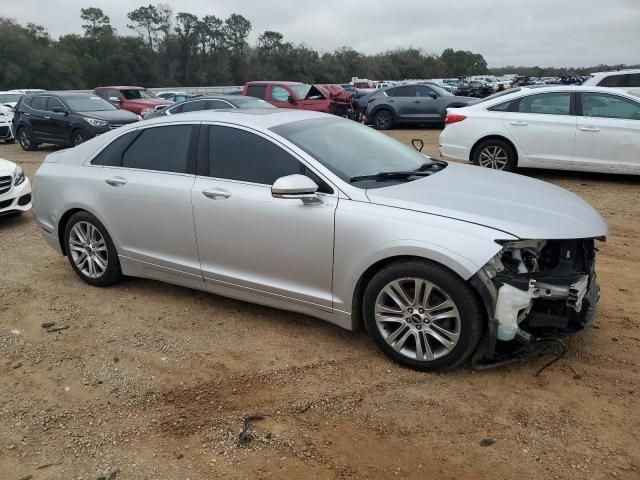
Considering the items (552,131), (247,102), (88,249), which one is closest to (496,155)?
(552,131)

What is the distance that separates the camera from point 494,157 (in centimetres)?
905

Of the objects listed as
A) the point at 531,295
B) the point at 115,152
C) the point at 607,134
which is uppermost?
the point at 607,134

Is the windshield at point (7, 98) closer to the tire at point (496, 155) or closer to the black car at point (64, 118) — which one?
the black car at point (64, 118)

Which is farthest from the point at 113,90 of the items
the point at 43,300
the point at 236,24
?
the point at 236,24

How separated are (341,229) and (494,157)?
254 inches

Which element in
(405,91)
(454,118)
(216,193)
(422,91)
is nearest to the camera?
(216,193)

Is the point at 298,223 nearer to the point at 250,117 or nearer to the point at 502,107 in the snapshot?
the point at 250,117

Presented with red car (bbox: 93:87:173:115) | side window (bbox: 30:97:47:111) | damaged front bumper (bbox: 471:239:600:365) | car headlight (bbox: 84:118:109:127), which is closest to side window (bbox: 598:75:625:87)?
damaged front bumper (bbox: 471:239:600:365)

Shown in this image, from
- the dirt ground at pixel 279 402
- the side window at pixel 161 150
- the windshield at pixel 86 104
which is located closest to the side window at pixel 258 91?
the windshield at pixel 86 104

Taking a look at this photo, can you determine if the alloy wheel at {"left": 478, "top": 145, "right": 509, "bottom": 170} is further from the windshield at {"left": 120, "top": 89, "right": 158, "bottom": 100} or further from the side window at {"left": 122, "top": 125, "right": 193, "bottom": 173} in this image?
the windshield at {"left": 120, "top": 89, "right": 158, "bottom": 100}

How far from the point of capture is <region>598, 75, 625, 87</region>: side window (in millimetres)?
12761

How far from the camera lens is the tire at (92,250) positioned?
15.3 feet

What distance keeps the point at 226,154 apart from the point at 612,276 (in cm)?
354

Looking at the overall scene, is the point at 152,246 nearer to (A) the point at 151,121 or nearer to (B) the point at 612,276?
(A) the point at 151,121
